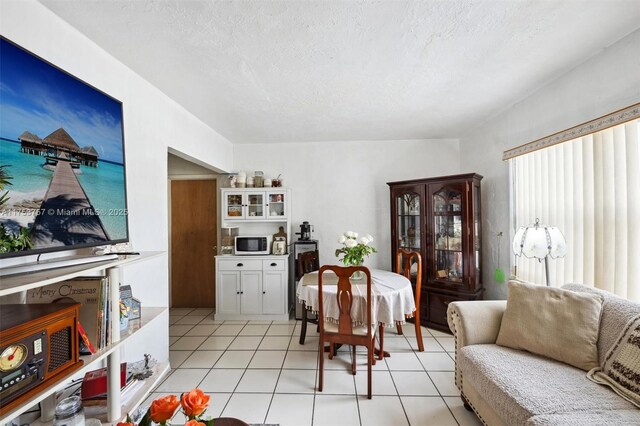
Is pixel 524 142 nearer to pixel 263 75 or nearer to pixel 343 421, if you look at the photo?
pixel 263 75

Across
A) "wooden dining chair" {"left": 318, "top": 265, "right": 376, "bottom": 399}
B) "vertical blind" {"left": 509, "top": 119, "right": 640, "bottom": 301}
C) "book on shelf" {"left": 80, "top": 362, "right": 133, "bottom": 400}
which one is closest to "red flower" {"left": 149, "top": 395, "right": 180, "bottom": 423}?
"book on shelf" {"left": 80, "top": 362, "right": 133, "bottom": 400}

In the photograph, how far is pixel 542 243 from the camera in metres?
2.05

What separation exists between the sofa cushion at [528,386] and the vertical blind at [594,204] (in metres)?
0.82

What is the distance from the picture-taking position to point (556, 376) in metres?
1.45

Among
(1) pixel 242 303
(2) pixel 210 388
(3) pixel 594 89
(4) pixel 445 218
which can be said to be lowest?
(2) pixel 210 388

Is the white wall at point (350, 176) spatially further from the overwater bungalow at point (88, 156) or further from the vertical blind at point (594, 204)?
the overwater bungalow at point (88, 156)

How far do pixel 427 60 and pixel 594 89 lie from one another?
1.24 metres

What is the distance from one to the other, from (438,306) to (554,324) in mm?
1643

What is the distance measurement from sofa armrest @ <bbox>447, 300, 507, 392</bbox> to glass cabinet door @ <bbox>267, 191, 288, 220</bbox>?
251cm

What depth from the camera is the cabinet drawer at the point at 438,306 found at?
315 cm

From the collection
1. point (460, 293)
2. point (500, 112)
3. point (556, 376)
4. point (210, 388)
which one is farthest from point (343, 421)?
point (500, 112)

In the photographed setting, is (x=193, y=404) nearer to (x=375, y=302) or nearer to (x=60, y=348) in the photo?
(x=60, y=348)

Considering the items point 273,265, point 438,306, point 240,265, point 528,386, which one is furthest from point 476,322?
point 240,265

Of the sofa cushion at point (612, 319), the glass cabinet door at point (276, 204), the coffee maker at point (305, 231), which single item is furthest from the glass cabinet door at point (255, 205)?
the sofa cushion at point (612, 319)
